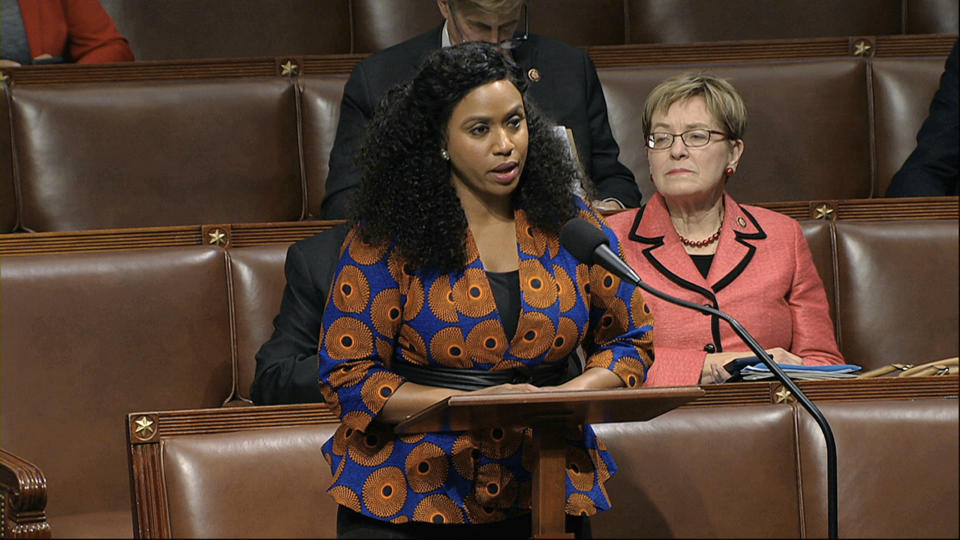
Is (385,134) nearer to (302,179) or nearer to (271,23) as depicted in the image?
(302,179)

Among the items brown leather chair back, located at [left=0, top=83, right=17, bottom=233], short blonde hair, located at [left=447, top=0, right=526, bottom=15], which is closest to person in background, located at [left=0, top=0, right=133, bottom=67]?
brown leather chair back, located at [left=0, top=83, right=17, bottom=233]

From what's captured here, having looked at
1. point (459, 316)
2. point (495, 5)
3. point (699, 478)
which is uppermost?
point (495, 5)

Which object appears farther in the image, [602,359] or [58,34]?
[58,34]

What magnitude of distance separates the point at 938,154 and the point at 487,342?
0.63 metres

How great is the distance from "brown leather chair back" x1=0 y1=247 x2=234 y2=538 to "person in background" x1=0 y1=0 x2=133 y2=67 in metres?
0.39

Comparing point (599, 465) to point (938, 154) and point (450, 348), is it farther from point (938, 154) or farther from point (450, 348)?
point (938, 154)

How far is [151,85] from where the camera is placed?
1.14 meters

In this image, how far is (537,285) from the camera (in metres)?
0.59

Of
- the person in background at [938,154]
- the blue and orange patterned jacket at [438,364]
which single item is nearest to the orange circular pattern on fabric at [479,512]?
the blue and orange patterned jacket at [438,364]

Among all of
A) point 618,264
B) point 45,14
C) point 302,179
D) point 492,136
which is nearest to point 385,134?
point 492,136

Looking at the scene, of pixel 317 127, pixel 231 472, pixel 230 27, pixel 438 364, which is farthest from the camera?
pixel 230 27

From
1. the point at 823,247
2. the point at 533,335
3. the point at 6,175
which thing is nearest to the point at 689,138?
the point at 823,247

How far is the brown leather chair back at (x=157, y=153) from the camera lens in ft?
3.62

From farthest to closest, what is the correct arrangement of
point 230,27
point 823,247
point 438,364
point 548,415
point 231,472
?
point 230,27 < point 823,247 < point 231,472 < point 438,364 < point 548,415
